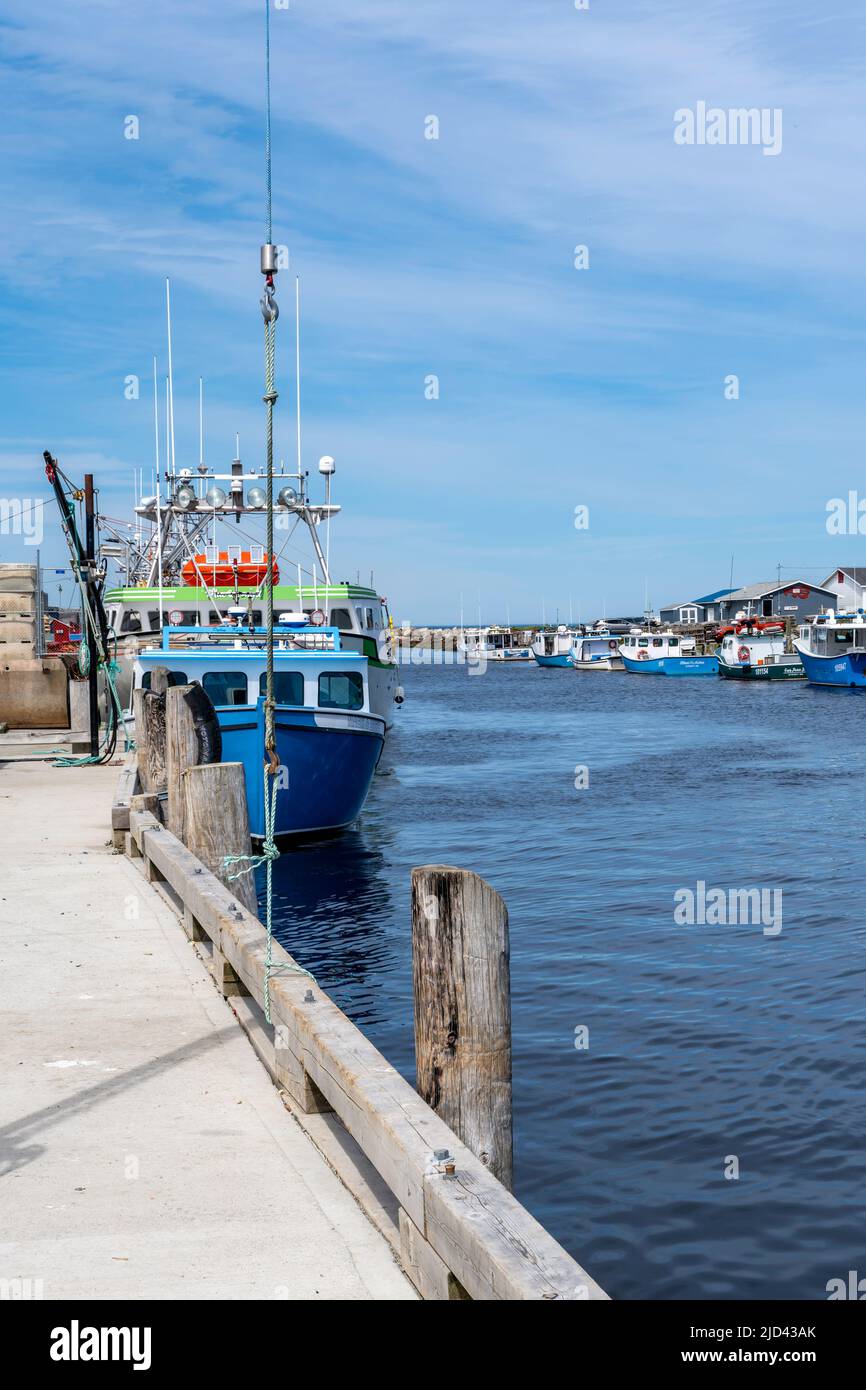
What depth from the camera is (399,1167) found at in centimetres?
477

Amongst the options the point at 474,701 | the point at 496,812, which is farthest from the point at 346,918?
the point at 474,701

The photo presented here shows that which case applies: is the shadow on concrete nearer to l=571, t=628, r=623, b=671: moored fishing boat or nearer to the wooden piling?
the wooden piling

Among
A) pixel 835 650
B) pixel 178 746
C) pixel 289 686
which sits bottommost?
pixel 178 746

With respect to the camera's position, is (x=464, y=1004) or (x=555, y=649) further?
(x=555, y=649)

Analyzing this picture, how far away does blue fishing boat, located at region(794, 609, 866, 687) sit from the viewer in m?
77.7

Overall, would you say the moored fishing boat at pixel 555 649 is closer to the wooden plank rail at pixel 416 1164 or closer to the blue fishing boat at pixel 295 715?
the blue fishing boat at pixel 295 715

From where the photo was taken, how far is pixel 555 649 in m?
153

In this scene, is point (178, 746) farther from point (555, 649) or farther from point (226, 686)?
point (555, 649)

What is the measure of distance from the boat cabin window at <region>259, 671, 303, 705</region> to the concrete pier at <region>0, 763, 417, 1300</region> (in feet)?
29.9

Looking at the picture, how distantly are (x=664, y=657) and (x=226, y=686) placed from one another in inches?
3753

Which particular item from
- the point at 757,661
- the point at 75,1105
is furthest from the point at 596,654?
the point at 75,1105

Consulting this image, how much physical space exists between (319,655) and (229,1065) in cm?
1213

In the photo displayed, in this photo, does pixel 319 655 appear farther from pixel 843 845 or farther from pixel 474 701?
pixel 474 701

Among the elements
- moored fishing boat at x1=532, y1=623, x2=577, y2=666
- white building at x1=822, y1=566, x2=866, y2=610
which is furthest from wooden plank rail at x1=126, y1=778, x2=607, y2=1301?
moored fishing boat at x1=532, y1=623, x2=577, y2=666
